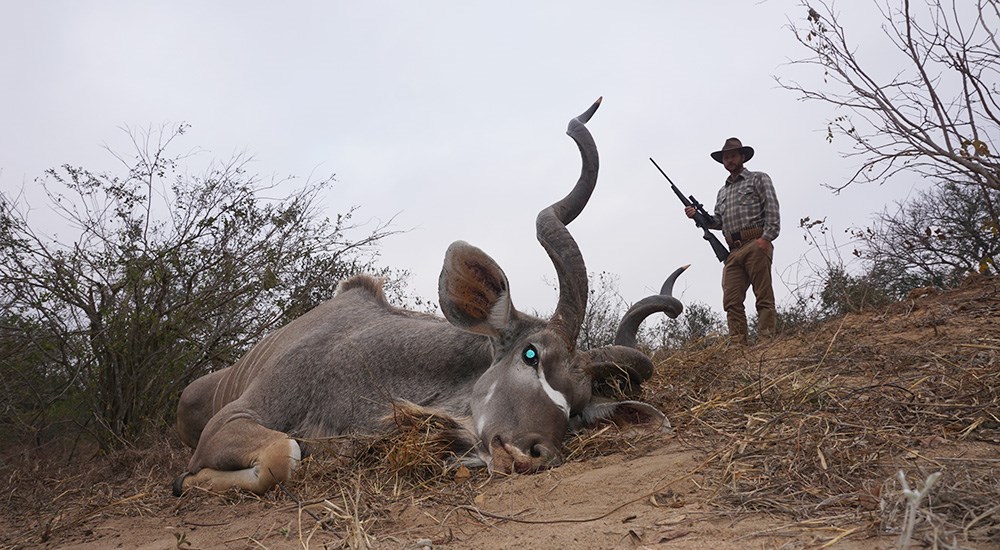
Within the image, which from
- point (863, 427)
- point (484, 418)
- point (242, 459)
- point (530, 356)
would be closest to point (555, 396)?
point (530, 356)

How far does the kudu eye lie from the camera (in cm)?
397

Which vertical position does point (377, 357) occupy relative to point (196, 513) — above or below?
above

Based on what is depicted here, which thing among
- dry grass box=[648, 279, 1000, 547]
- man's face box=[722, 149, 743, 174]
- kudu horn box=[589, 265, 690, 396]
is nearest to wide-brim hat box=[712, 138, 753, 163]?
man's face box=[722, 149, 743, 174]

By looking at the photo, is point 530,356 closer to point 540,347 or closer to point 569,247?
point 540,347

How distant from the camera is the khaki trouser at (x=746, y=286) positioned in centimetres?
820

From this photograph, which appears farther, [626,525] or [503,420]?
[503,420]

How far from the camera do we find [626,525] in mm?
2266

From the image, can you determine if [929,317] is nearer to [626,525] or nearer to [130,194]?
[626,525]

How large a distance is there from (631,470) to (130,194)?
697 cm

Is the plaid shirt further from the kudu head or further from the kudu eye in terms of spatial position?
the kudu eye

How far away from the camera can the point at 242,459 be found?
13.0 feet

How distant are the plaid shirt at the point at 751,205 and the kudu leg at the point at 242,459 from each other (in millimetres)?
6018

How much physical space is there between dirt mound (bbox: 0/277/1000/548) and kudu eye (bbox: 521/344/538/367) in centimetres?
48

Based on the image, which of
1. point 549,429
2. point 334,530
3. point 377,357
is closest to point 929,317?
point 549,429
